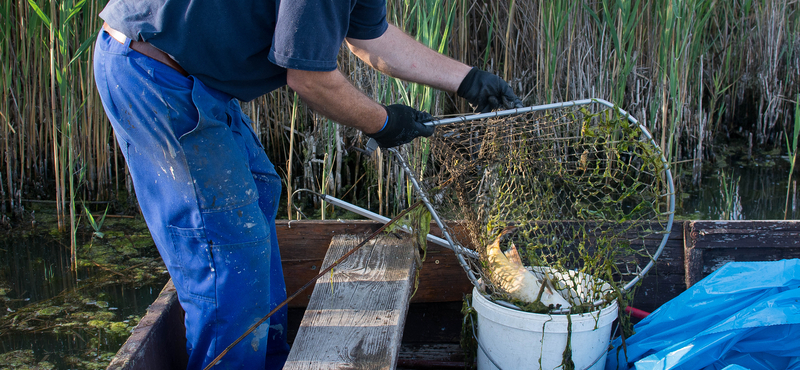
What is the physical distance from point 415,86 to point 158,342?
5.23 feet

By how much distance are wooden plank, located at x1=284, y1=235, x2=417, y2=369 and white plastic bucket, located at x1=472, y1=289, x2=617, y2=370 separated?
0.27 meters

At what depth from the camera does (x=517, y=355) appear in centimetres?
160

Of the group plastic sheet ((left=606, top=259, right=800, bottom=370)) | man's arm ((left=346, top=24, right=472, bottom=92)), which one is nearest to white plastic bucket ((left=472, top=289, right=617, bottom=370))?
plastic sheet ((left=606, top=259, right=800, bottom=370))

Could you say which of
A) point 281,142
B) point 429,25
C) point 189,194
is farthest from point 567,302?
point 281,142

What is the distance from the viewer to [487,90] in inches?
74.4

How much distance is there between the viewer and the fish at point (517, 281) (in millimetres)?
1631

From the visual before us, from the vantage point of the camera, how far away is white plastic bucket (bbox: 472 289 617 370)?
1.54 m

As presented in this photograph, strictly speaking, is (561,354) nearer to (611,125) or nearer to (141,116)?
(611,125)

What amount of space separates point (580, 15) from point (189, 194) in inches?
Answer: 119

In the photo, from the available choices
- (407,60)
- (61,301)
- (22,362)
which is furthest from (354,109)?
(61,301)

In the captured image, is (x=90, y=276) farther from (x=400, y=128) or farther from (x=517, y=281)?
(x=517, y=281)

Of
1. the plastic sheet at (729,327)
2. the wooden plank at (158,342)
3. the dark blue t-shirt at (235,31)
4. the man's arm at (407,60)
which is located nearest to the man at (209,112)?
the dark blue t-shirt at (235,31)

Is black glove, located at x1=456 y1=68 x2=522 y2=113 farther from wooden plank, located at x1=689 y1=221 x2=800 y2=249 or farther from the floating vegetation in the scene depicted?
the floating vegetation

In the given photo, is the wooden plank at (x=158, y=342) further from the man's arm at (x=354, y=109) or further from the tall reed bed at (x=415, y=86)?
the tall reed bed at (x=415, y=86)
